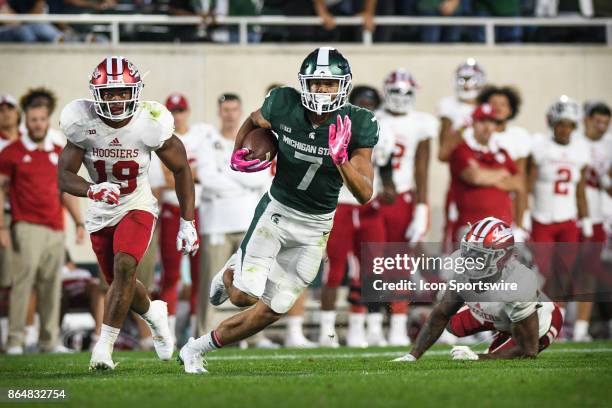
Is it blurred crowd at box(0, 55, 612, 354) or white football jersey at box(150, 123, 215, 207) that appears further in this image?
white football jersey at box(150, 123, 215, 207)

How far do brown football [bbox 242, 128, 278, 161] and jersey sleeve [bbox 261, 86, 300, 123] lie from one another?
0.31 feet

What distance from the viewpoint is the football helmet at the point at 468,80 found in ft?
39.3

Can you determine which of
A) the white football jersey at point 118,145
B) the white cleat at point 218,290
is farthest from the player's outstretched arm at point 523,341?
the white football jersey at point 118,145

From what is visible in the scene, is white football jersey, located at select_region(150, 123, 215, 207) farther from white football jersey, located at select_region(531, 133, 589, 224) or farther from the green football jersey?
the green football jersey

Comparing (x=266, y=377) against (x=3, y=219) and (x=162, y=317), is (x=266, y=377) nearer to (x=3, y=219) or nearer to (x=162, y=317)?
(x=162, y=317)

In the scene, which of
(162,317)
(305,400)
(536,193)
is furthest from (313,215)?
(536,193)

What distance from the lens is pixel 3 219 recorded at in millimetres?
10648

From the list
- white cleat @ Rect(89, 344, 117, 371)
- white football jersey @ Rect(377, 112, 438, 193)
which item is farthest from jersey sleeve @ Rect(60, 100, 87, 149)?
white football jersey @ Rect(377, 112, 438, 193)

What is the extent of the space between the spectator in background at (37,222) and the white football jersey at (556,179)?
14.3ft

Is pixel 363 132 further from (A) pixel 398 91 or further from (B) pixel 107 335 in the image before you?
(A) pixel 398 91

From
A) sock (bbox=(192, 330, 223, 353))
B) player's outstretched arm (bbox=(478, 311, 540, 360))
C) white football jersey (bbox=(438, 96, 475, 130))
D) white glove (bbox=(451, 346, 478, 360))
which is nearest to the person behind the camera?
sock (bbox=(192, 330, 223, 353))

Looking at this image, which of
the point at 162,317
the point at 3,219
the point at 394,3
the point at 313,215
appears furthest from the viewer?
the point at 394,3

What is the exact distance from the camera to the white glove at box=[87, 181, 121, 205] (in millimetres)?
7137

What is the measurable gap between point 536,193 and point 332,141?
19.1ft
